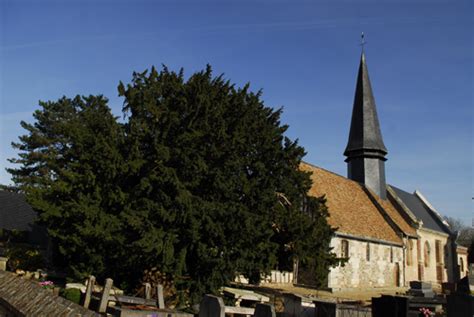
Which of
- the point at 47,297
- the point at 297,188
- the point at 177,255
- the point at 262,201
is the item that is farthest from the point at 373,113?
the point at 47,297

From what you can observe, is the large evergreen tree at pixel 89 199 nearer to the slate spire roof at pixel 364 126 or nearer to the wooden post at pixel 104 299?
the wooden post at pixel 104 299

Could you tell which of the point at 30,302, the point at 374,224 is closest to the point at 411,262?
the point at 374,224

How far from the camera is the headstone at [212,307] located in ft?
24.5

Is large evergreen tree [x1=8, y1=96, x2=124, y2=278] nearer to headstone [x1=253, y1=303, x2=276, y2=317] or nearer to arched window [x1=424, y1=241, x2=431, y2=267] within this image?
headstone [x1=253, y1=303, x2=276, y2=317]

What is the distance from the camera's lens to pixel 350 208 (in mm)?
28609

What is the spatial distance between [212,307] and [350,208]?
22.4m

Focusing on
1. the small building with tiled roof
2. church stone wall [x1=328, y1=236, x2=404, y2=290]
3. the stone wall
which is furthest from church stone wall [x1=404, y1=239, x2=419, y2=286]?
the stone wall

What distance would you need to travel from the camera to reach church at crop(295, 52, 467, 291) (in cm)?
2536

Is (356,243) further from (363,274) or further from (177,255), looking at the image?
(177,255)

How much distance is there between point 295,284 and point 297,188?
8.24 m

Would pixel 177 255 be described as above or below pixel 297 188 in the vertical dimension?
below

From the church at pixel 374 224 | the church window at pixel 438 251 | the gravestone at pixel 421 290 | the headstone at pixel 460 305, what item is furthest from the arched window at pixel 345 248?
the church window at pixel 438 251

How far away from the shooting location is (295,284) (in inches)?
901

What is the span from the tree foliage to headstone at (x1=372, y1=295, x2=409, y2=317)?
4831 mm
